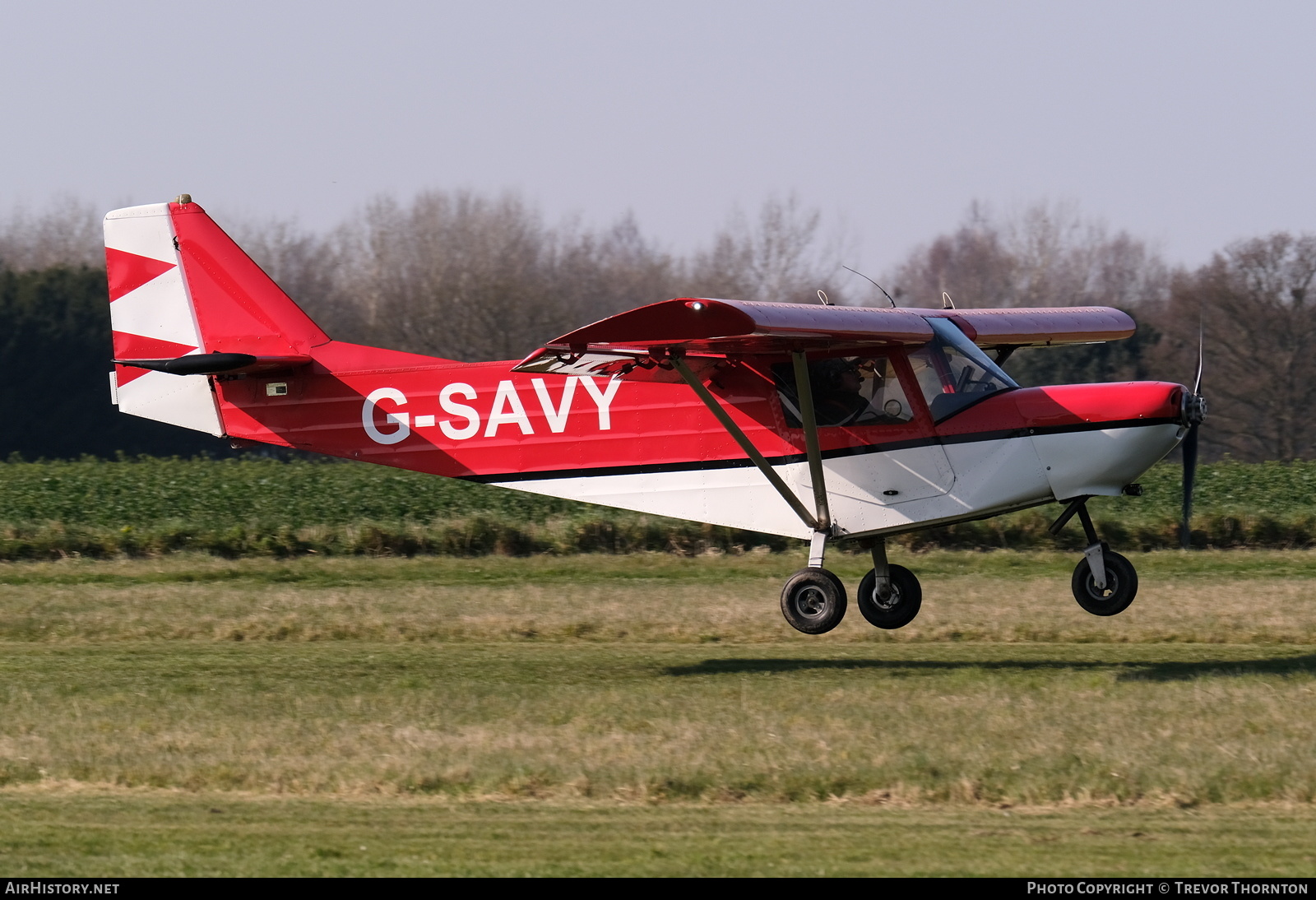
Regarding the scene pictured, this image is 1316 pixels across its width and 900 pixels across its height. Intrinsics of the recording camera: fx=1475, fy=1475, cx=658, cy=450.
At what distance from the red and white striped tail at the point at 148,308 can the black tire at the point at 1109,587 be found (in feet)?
27.3

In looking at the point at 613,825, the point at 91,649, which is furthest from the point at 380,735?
the point at 91,649

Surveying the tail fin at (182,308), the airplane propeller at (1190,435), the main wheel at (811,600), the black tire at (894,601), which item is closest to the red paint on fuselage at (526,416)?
the tail fin at (182,308)

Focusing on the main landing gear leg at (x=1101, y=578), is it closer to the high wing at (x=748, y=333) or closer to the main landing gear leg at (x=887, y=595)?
the main landing gear leg at (x=887, y=595)

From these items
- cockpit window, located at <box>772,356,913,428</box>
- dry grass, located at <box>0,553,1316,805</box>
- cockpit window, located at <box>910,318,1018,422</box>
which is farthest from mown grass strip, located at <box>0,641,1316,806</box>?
cockpit window, located at <box>910,318,1018,422</box>

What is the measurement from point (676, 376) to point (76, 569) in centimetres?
1101

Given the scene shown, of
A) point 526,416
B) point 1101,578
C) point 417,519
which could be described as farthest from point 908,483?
point 417,519

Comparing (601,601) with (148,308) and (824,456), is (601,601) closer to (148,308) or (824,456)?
(824,456)

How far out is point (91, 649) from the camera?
13.8 m

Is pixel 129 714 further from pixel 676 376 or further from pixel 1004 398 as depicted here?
pixel 1004 398

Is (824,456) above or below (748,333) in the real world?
below

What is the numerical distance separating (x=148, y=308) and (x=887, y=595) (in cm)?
770

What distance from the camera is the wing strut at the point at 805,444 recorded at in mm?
11812

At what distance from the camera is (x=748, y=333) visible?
34.2 ft

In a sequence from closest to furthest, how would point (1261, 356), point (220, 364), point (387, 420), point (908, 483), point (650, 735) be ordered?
point (650, 735), point (908, 483), point (220, 364), point (387, 420), point (1261, 356)
